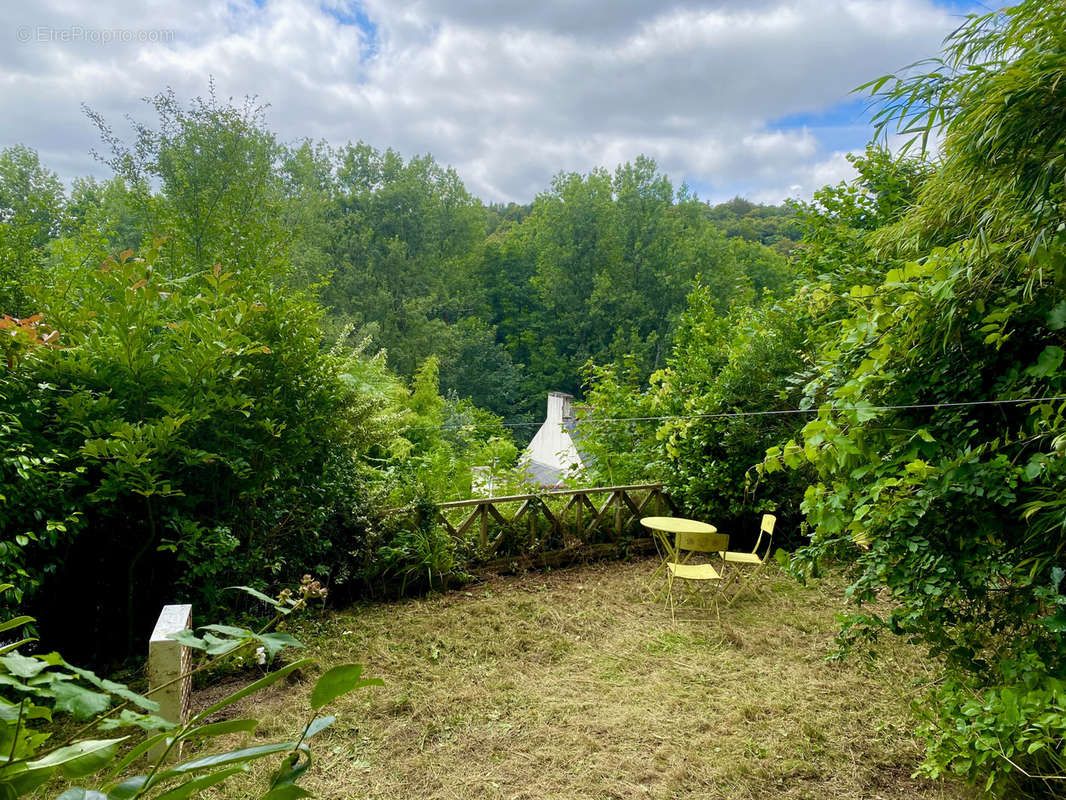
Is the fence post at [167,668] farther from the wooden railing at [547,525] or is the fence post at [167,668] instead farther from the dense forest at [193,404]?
the wooden railing at [547,525]

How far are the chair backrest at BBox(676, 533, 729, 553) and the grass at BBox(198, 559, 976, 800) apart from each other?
50 centimetres

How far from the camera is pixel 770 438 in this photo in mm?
6074

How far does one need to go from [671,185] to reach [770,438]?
1207 inches

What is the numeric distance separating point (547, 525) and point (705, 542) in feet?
5.22

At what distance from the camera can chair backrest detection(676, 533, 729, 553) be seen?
4.92 m

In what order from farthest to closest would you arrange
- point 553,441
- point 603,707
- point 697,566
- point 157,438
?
point 553,441 < point 697,566 < point 603,707 < point 157,438

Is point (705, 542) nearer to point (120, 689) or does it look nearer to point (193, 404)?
point (193, 404)

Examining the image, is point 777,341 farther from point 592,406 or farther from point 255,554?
point 255,554

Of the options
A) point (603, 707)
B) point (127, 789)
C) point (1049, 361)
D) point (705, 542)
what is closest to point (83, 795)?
point (127, 789)

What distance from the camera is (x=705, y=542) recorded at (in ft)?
16.2

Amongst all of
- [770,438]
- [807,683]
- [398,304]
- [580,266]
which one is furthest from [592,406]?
[580,266]

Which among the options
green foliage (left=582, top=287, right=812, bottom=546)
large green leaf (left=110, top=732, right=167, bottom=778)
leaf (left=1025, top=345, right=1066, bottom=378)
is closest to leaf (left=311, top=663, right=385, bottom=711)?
large green leaf (left=110, top=732, right=167, bottom=778)

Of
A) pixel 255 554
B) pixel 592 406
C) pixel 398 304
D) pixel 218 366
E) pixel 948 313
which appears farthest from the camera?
pixel 398 304

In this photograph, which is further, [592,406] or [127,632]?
[592,406]
